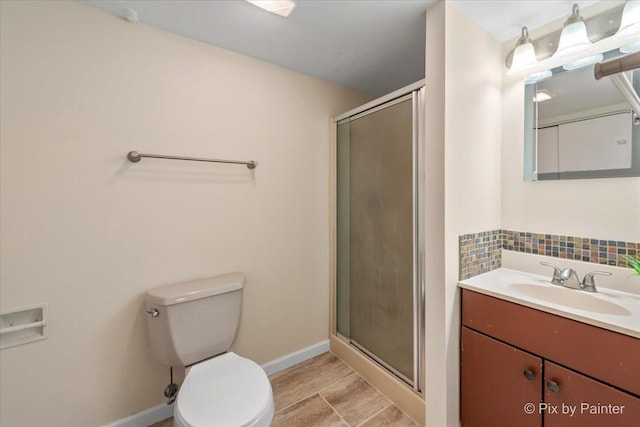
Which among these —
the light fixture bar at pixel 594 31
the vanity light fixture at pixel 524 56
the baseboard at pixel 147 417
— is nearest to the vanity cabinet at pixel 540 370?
the vanity light fixture at pixel 524 56

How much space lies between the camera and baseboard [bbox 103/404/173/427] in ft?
4.57

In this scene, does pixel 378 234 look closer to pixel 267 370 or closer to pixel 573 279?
pixel 573 279

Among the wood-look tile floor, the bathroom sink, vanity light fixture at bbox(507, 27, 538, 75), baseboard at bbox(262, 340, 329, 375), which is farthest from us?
baseboard at bbox(262, 340, 329, 375)

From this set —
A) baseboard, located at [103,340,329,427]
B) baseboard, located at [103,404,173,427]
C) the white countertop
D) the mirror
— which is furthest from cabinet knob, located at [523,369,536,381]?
baseboard, located at [103,404,173,427]

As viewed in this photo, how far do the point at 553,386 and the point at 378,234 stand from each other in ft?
3.45

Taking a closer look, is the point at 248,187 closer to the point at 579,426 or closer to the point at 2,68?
the point at 2,68

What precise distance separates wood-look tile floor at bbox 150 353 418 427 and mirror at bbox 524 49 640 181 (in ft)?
5.32

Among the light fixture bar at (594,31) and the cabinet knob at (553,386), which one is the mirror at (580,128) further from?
the cabinet knob at (553,386)

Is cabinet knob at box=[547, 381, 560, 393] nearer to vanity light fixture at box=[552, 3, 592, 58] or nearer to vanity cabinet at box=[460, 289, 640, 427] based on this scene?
vanity cabinet at box=[460, 289, 640, 427]

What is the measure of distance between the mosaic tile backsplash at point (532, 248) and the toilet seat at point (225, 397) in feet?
3.68

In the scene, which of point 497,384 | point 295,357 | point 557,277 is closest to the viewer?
point 497,384

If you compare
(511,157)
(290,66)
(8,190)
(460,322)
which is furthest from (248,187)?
(511,157)

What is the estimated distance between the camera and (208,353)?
145cm

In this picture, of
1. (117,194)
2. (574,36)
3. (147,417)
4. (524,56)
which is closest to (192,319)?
(147,417)
